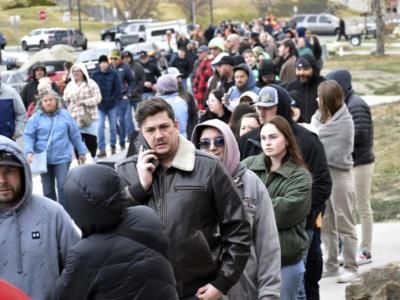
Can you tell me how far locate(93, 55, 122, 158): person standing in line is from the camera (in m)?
19.2

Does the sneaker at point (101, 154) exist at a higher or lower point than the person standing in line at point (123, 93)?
lower

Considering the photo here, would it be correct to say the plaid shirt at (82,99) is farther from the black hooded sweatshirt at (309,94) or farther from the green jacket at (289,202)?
the green jacket at (289,202)

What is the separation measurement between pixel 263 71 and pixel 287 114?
541 centimetres

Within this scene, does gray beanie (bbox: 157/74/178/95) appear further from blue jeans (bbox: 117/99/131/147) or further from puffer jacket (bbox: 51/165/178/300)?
puffer jacket (bbox: 51/165/178/300)

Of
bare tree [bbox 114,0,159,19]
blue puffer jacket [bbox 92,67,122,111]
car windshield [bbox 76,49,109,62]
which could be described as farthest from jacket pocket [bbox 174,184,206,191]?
bare tree [bbox 114,0,159,19]

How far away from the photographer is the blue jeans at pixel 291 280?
6801 mm

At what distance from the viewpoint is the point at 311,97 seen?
1176cm

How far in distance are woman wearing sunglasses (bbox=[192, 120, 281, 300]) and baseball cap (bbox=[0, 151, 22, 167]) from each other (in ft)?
3.94

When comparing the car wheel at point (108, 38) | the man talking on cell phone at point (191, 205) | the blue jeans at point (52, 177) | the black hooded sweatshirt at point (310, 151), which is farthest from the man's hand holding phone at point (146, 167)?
the car wheel at point (108, 38)

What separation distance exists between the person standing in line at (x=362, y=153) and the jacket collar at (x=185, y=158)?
5.01 m

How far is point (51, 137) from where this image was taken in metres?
12.6

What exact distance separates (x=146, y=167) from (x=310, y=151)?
2.82 m

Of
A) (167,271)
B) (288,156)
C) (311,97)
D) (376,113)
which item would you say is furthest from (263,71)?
(376,113)

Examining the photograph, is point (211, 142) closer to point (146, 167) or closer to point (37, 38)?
point (146, 167)
